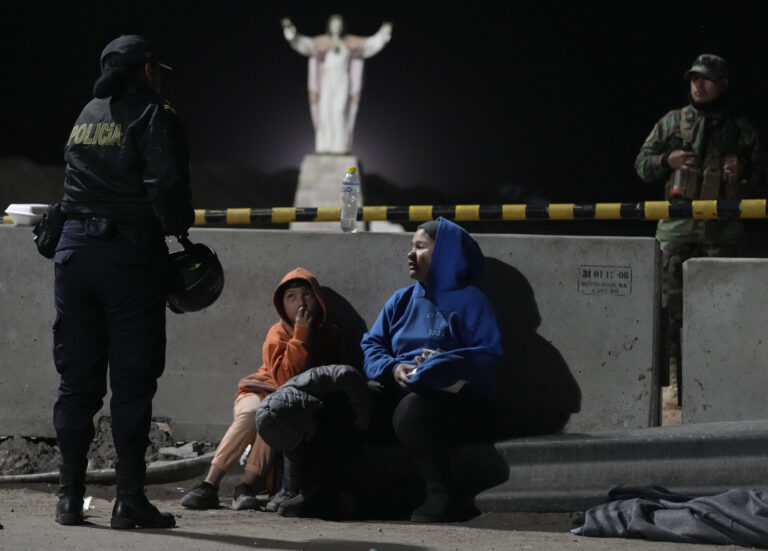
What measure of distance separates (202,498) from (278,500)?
366 millimetres

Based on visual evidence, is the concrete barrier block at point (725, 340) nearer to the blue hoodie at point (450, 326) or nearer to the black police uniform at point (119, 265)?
the blue hoodie at point (450, 326)

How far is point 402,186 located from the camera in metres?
19.5

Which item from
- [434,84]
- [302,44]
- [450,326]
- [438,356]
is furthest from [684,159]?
[434,84]

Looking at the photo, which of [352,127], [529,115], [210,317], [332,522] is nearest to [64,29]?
[352,127]

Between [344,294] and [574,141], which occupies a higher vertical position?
[574,141]

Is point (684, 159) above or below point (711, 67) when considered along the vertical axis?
below

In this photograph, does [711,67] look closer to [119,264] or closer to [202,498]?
[202,498]

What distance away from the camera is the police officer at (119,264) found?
15.3ft

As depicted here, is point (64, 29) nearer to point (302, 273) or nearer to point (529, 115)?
point (529, 115)

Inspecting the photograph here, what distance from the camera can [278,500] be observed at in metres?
5.64

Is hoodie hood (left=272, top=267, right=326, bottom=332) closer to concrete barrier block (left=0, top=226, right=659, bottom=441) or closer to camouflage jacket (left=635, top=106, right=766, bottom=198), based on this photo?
concrete barrier block (left=0, top=226, right=659, bottom=441)

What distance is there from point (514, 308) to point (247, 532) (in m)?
1.88

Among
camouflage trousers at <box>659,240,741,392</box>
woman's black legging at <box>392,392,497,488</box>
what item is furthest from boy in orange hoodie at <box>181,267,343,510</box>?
camouflage trousers at <box>659,240,741,392</box>

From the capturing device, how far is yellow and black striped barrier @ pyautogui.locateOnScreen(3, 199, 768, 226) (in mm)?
6598
